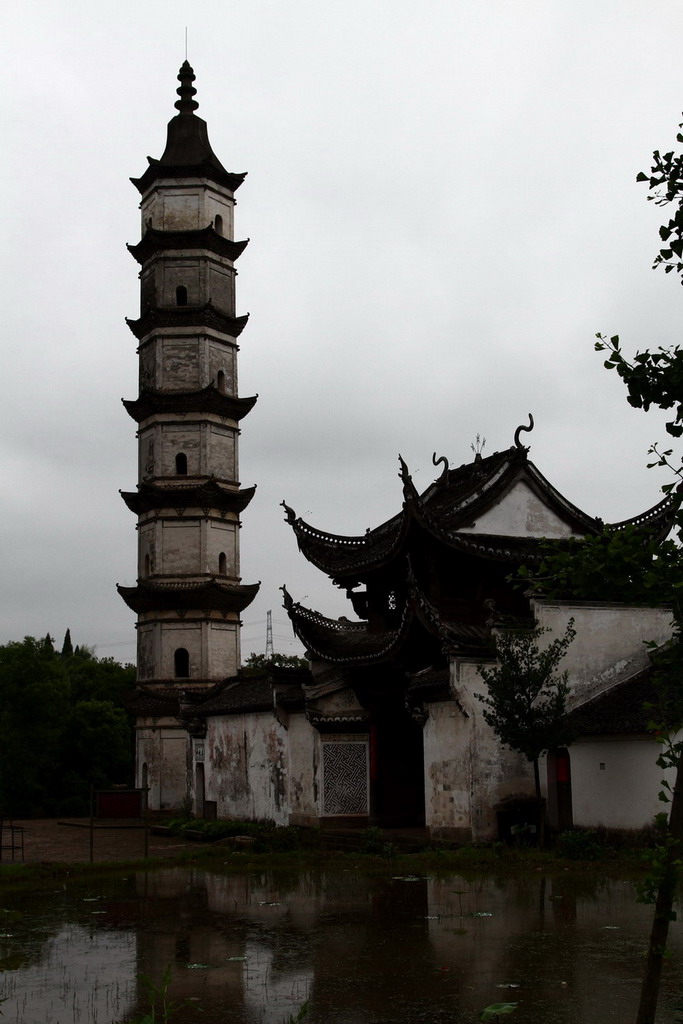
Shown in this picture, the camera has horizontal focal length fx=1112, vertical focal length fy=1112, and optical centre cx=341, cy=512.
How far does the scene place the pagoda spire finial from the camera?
149ft

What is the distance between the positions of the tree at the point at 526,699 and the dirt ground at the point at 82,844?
7.58 m

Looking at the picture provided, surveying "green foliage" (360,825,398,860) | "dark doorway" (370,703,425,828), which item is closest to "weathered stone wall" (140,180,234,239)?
"dark doorway" (370,703,425,828)

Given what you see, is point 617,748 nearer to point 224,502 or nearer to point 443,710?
point 443,710

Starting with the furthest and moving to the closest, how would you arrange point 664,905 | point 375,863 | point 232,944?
point 375,863, point 232,944, point 664,905

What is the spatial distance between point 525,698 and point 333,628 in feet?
31.9

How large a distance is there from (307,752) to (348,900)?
468 inches

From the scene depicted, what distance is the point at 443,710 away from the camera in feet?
73.0

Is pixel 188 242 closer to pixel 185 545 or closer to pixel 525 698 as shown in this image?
pixel 185 545

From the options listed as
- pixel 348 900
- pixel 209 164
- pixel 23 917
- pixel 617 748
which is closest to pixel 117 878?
pixel 23 917

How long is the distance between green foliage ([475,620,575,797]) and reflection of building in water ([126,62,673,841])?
0.64 meters

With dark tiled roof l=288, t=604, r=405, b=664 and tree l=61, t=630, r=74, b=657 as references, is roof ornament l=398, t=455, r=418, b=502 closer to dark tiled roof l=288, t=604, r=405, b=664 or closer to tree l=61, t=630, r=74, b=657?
dark tiled roof l=288, t=604, r=405, b=664

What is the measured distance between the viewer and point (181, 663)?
133 ft

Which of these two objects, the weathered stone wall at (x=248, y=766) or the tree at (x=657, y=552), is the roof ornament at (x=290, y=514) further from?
the tree at (x=657, y=552)

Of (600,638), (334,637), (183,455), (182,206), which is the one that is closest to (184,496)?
(183,455)
